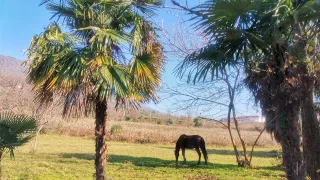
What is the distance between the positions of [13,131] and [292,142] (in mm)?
4034

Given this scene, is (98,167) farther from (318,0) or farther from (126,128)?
(126,128)

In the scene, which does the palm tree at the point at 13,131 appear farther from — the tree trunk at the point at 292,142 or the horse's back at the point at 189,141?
the horse's back at the point at 189,141

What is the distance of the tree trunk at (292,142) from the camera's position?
4.63m

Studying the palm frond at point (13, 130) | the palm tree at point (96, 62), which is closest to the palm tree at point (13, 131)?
the palm frond at point (13, 130)

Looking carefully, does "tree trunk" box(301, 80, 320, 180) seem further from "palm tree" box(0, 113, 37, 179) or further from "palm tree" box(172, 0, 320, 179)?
"palm tree" box(0, 113, 37, 179)

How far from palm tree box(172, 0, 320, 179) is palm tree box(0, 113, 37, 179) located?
2505 millimetres

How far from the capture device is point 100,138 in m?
7.23

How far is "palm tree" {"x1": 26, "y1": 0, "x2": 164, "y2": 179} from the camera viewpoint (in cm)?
679

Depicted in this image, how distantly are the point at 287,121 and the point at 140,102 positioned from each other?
3.85m

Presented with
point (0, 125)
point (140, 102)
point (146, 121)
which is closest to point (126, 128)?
point (146, 121)

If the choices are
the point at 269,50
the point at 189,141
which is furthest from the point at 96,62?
the point at 189,141

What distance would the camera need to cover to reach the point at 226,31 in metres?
4.39

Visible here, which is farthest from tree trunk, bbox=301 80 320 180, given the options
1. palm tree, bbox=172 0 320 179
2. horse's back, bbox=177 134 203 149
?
horse's back, bbox=177 134 203 149

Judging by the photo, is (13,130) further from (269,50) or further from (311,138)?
(311,138)
